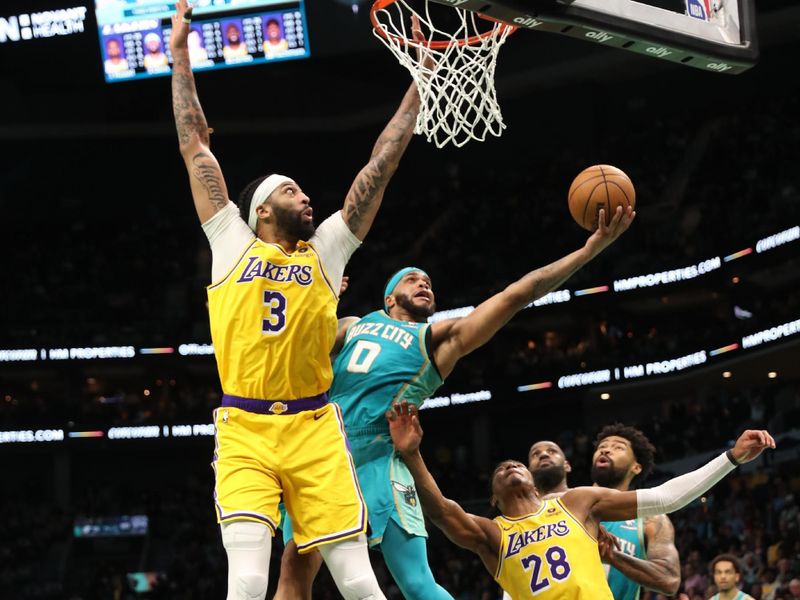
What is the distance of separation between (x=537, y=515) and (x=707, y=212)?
1825 centimetres

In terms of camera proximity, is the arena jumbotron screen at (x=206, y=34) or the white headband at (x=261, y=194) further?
the arena jumbotron screen at (x=206, y=34)

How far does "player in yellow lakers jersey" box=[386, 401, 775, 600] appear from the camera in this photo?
5754 mm

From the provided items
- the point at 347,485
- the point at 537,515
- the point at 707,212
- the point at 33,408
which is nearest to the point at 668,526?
the point at 537,515

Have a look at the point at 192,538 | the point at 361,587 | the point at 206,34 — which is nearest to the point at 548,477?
the point at 361,587

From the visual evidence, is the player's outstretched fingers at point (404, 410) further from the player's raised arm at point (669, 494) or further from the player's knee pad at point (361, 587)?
the player's raised arm at point (669, 494)

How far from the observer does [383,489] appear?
19.2ft

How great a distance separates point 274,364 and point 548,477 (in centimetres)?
214

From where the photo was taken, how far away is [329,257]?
5.31m

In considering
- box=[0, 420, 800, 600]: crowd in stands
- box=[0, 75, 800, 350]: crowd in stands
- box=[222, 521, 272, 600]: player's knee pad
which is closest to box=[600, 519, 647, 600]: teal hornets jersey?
box=[222, 521, 272, 600]: player's knee pad

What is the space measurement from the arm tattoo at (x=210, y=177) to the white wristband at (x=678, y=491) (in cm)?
239

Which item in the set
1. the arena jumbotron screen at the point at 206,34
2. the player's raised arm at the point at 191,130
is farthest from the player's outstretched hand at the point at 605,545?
the arena jumbotron screen at the point at 206,34

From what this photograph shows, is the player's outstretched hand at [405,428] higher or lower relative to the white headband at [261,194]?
lower

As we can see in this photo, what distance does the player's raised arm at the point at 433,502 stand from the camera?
17.3 ft

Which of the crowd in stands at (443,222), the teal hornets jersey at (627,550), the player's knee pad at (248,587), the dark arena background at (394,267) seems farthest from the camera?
the crowd in stands at (443,222)
